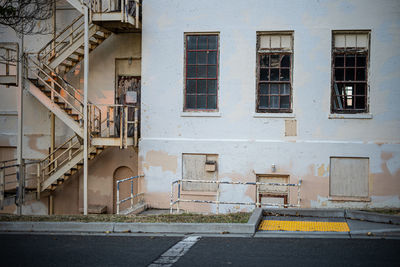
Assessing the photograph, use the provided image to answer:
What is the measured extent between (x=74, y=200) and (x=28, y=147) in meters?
2.51

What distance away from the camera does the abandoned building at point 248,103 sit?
15.8m

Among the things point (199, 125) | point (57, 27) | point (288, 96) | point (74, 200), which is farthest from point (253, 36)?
point (74, 200)

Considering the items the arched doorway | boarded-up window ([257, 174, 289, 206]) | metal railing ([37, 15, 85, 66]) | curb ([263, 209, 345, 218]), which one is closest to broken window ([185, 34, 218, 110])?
→ boarded-up window ([257, 174, 289, 206])

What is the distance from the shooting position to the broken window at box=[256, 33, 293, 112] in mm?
16323

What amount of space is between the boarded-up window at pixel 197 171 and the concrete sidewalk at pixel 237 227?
476cm

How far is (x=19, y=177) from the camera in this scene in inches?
662

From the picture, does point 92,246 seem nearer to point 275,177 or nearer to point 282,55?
point 275,177

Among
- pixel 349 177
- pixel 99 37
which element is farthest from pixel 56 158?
pixel 349 177

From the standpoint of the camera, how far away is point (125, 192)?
1820cm

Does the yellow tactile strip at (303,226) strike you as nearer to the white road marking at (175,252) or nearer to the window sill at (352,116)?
the white road marking at (175,252)

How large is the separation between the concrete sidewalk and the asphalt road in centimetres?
50

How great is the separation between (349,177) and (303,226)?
5.60 m

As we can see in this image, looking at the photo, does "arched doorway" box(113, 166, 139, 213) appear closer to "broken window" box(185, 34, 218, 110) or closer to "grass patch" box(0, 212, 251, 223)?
"broken window" box(185, 34, 218, 110)

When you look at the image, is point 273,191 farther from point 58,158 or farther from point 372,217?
point 58,158
